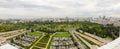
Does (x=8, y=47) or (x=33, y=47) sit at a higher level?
(x=8, y=47)

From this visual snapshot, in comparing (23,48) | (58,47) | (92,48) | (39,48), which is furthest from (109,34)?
(23,48)

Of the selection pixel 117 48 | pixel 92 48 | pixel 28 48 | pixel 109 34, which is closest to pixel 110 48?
pixel 117 48

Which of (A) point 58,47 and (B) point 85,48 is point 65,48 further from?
(B) point 85,48

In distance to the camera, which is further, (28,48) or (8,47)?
(28,48)

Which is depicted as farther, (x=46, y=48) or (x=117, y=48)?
(x=46, y=48)

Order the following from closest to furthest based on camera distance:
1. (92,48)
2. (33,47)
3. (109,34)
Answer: (92,48) → (33,47) → (109,34)

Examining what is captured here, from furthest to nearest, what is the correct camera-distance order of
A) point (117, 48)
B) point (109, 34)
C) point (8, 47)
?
point (109, 34)
point (8, 47)
point (117, 48)

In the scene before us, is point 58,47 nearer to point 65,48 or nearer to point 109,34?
point 65,48

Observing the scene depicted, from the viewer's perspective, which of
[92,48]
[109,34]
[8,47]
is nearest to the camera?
[8,47]

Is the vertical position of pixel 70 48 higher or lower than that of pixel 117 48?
lower
